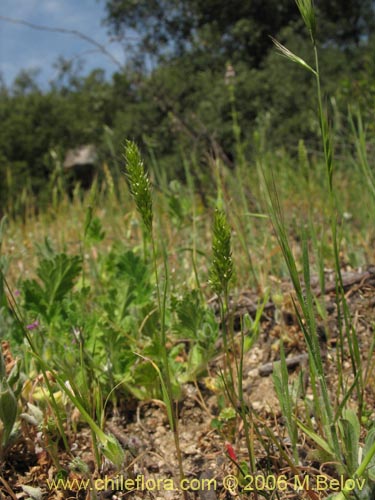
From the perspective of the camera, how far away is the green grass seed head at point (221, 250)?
0.77 m

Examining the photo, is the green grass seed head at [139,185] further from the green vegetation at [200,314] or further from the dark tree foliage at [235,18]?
the dark tree foliage at [235,18]

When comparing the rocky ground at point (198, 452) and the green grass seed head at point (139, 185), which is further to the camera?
the rocky ground at point (198, 452)

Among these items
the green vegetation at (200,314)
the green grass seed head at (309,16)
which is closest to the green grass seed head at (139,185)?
the green vegetation at (200,314)

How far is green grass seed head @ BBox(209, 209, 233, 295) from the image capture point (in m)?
0.77

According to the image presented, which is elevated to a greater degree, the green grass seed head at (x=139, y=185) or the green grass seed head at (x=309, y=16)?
the green grass seed head at (x=309, y=16)

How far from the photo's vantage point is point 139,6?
13289 millimetres

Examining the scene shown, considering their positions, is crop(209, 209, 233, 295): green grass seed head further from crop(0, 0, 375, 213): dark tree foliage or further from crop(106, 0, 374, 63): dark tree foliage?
crop(106, 0, 374, 63): dark tree foliage

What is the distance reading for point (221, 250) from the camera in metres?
0.78

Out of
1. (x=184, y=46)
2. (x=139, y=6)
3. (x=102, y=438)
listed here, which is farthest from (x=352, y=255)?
(x=139, y=6)

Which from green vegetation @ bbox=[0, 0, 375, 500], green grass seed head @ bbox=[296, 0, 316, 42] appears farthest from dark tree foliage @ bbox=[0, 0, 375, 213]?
green grass seed head @ bbox=[296, 0, 316, 42]

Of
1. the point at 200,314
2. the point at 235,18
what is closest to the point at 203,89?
the point at 235,18

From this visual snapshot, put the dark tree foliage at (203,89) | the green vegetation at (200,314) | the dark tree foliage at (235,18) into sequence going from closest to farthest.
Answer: the green vegetation at (200,314) < the dark tree foliage at (203,89) < the dark tree foliage at (235,18)

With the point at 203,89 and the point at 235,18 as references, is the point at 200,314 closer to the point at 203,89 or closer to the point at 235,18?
the point at 203,89

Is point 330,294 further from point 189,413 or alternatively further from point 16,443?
point 16,443
